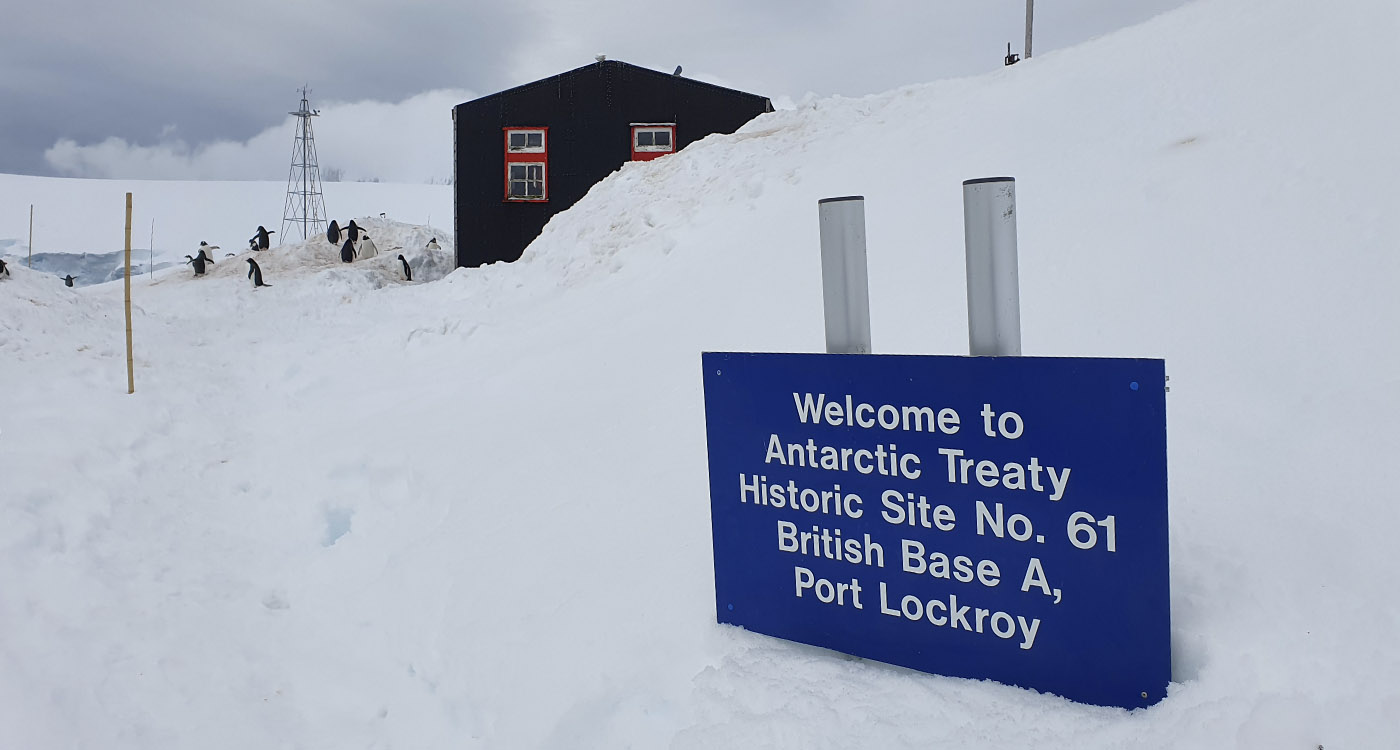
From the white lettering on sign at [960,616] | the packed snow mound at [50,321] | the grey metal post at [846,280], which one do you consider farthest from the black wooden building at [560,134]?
the white lettering on sign at [960,616]

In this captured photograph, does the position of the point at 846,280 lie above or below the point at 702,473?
above

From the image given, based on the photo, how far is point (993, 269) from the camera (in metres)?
2.92

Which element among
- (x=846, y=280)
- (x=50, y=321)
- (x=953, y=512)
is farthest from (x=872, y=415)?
Result: (x=50, y=321)

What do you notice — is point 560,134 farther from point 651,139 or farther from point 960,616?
point 960,616

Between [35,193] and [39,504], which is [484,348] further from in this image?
[35,193]

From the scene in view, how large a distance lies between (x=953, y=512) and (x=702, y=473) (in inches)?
80.6

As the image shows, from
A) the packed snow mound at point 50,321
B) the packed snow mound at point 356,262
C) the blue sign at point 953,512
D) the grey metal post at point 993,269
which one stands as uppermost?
the packed snow mound at point 356,262

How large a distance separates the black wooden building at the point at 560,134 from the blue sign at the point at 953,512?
2377 centimetres

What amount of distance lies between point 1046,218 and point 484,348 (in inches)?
Result: 239

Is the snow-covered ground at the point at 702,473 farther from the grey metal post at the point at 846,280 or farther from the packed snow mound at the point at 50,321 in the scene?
the packed snow mound at the point at 50,321

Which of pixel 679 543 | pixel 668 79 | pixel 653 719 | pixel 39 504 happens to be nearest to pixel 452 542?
pixel 679 543

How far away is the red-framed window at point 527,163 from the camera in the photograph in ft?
87.0

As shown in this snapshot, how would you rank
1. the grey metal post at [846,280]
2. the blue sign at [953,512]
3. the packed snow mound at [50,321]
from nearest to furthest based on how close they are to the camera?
the blue sign at [953,512]
the grey metal post at [846,280]
the packed snow mound at [50,321]

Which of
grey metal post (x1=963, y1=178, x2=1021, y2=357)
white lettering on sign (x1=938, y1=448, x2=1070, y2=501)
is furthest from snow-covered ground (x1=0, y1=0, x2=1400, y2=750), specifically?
grey metal post (x1=963, y1=178, x2=1021, y2=357)
